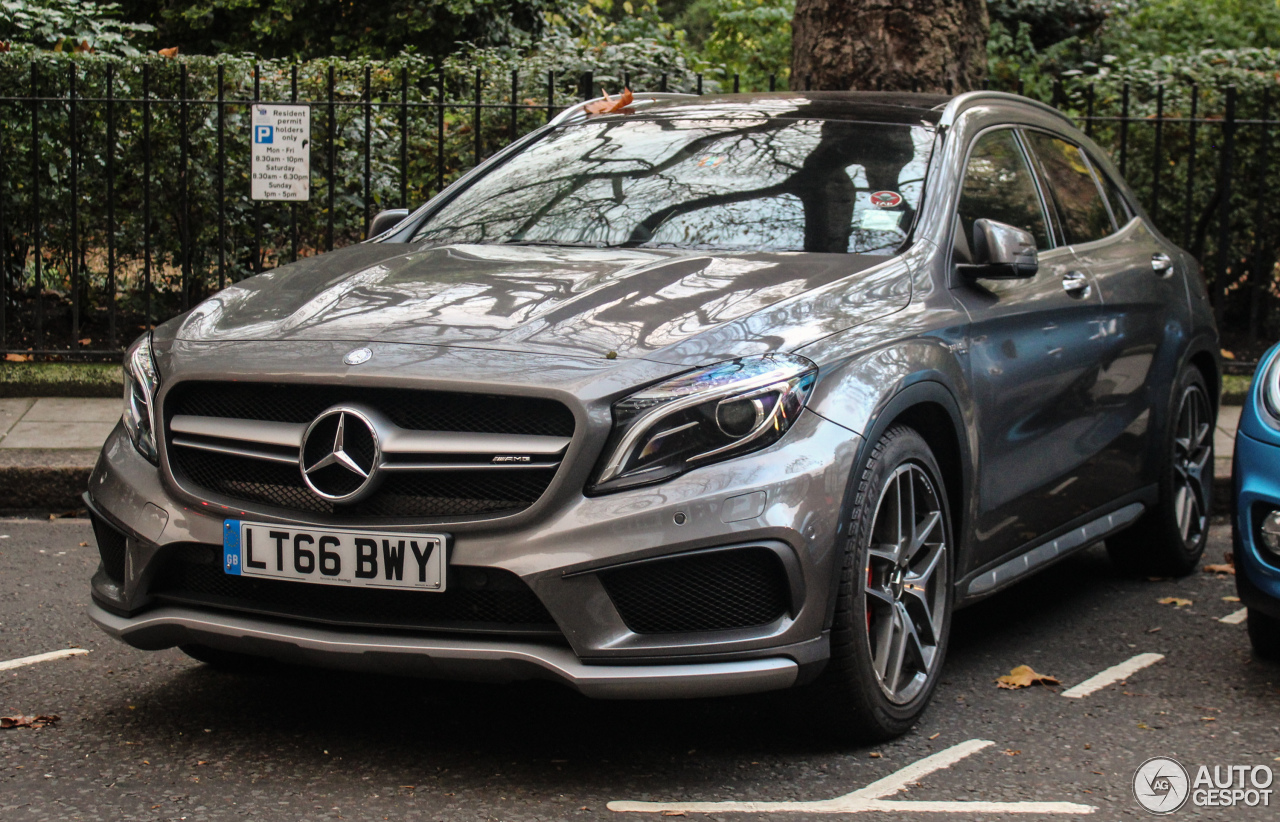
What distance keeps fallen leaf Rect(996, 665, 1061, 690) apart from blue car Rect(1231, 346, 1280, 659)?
1.94ft

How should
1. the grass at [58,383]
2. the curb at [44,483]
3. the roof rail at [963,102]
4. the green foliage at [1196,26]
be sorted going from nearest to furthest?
the roof rail at [963,102]
the curb at [44,483]
the grass at [58,383]
the green foliage at [1196,26]

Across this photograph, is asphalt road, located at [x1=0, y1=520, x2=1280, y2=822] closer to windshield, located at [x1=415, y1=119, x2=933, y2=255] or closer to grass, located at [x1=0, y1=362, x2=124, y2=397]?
windshield, located at [x1=415, y1=119, x2=933, y2=255]

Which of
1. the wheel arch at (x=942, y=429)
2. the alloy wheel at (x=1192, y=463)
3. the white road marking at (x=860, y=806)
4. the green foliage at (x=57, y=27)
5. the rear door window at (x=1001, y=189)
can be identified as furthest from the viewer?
the green foliage at (x=57, y=27)

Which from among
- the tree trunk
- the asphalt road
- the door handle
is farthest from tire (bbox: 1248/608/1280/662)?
the tree trunk

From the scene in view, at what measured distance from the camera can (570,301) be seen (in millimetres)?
3582

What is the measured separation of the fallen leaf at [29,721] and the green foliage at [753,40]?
14.0 m

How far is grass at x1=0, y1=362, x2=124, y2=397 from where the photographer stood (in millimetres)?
8297

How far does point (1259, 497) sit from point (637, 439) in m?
1.97

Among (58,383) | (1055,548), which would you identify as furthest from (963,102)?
(58,383)

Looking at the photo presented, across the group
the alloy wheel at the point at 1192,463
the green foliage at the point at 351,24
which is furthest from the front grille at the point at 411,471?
the green foliage at the point at 351,24

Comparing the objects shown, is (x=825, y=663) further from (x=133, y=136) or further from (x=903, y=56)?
(x=133, y=136)

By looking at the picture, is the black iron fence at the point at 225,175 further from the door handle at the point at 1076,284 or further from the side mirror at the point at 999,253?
the side mirror at the point at 999,253

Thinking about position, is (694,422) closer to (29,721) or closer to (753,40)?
(29,721)

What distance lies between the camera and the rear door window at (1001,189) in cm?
445
